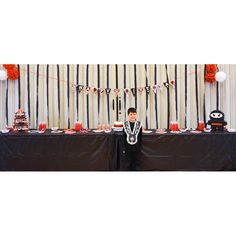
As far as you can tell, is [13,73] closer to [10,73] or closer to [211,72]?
[10,73]

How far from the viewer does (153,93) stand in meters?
5.05

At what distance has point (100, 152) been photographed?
4.20m

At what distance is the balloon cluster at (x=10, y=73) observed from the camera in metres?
4.84

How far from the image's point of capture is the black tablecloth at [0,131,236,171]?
4184mm

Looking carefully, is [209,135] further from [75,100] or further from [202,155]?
[75,100]

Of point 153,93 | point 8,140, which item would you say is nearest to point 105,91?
point 153,93

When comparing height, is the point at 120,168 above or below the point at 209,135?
below

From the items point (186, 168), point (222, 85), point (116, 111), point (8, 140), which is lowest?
point (186, 168)

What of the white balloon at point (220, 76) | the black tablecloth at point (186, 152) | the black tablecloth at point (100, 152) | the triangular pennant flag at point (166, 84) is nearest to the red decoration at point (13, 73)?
the black tablecloth at point (100, 152)

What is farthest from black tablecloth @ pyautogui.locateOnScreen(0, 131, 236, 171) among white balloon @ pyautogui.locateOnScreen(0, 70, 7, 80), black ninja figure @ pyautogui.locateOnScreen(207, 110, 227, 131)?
white balloon @ pyautogui.locateOnScreen(0, 70, 7, 80)

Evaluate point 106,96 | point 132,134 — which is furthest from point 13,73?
point 132,134

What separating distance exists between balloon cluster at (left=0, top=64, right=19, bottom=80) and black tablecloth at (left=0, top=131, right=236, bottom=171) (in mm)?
1089

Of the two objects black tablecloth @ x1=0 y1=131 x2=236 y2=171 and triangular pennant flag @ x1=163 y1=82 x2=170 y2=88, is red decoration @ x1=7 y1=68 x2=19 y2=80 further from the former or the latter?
triangular pennant flag @ x1=163 y1=82 x2=170 y2=88

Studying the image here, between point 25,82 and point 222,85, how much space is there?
9.96 feet
